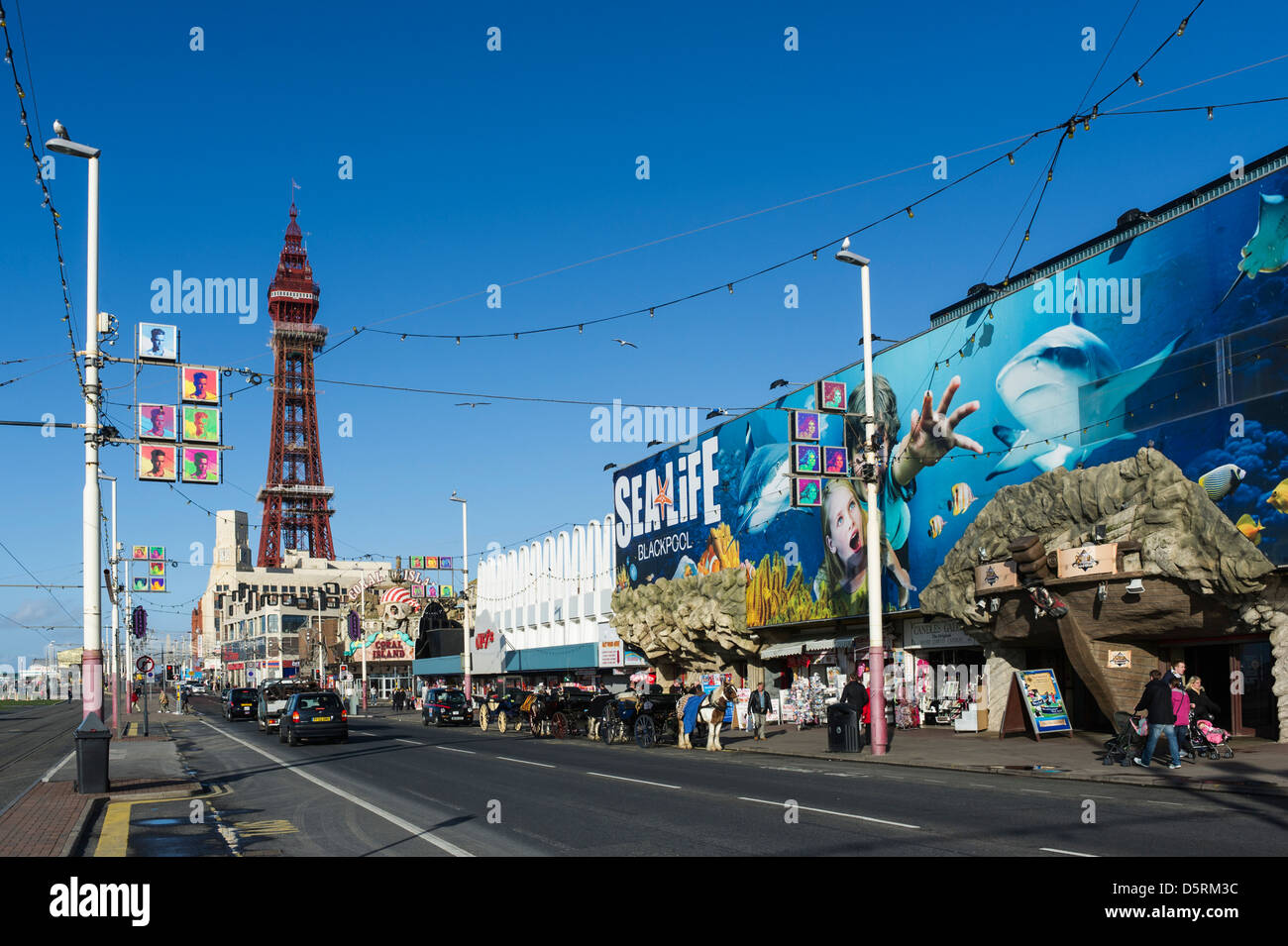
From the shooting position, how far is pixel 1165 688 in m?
18.2

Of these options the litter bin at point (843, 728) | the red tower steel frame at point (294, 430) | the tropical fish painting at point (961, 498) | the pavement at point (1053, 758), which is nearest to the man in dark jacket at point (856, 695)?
the litter bin at point (843, 728)

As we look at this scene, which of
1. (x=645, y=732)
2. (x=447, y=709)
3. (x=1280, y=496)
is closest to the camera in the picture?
(x=1280, y=496)

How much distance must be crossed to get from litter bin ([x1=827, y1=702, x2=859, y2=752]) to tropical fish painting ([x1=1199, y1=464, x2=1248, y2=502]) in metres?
9.17

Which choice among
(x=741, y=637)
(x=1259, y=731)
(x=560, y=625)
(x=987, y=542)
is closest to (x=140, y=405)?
(x=987, y=542)

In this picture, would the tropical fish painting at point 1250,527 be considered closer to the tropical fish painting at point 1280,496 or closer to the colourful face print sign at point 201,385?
the tropical fish painting at point 1280,496

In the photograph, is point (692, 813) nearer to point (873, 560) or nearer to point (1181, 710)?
point (1181, 710)

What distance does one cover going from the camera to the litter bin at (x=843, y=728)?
26.0 meters

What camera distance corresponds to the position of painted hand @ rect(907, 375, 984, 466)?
100 feet

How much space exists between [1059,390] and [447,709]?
30.1 metres

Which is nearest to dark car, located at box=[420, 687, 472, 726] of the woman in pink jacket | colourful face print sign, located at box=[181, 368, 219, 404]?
colourful face print sign, located at box=[181, 368, 219, 404]

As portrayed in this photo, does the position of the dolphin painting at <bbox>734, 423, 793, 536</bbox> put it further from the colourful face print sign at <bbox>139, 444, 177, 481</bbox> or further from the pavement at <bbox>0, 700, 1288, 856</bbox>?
the colourful face print sign at <bbox>139, 444, 177, 481</bbox>

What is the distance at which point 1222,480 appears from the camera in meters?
22.6

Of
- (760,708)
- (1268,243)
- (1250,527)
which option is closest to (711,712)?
(760,708)
